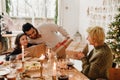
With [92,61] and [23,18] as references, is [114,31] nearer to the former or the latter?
[92,61]

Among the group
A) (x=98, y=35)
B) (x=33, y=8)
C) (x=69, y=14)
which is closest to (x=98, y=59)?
(x=98, y=35)

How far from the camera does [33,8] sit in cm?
677

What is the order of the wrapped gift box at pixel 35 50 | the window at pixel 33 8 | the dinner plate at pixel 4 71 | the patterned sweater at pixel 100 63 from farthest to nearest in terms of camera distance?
the window at pixel 33 8, the wrapped gift box at pixel 35 50, the patterned sweater at pixel 100 63, the dinner plate at pixel 4 71

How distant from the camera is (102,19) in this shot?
497 centimetres

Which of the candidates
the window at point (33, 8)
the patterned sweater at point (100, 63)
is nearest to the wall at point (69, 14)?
the window at point (33, 8)

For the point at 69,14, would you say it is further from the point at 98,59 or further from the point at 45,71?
the point at 45,71

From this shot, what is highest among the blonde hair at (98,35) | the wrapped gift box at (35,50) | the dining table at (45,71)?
the blonde hair at (98,35)

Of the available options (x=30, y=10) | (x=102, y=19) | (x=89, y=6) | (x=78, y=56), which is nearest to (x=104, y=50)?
(x=78, y=56)

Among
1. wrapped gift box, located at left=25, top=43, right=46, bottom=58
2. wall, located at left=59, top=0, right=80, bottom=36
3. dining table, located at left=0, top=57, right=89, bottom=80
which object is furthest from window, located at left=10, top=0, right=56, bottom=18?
dining table, located at left=0, top=57, right=89, bottom=80

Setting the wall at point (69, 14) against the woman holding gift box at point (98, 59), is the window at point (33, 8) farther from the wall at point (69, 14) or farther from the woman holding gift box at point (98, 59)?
the woman holding gift box at point (98, 59)

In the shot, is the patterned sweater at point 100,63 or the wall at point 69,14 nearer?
the patterned sweater at point 100,63

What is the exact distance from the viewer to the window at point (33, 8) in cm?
670

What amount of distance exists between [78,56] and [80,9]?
13.2 ft

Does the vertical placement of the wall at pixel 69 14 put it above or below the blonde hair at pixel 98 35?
above
